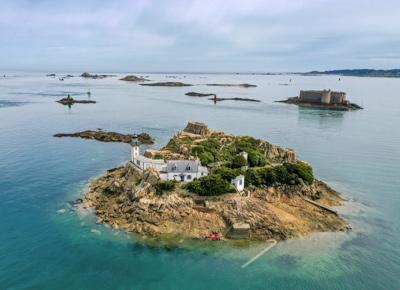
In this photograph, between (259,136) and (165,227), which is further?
(259,136)

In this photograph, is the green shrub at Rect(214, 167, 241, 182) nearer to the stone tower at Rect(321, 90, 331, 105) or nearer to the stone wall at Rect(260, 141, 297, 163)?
the stone wall at Rect(260, 141, 297, 163)

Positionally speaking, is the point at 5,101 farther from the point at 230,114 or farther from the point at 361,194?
the point at 361,194

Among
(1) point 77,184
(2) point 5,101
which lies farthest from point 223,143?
(2) point 5,101

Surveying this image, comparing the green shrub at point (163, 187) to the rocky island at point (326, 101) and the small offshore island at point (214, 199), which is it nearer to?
the small offshore island at point (214, 199)

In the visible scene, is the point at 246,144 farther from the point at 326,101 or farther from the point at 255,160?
the point at 326,101

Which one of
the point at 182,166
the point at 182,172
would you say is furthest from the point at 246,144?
the point at 182,172

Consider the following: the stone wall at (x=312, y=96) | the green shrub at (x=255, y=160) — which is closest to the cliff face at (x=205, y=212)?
the green shrub at (x=255, y=160)
